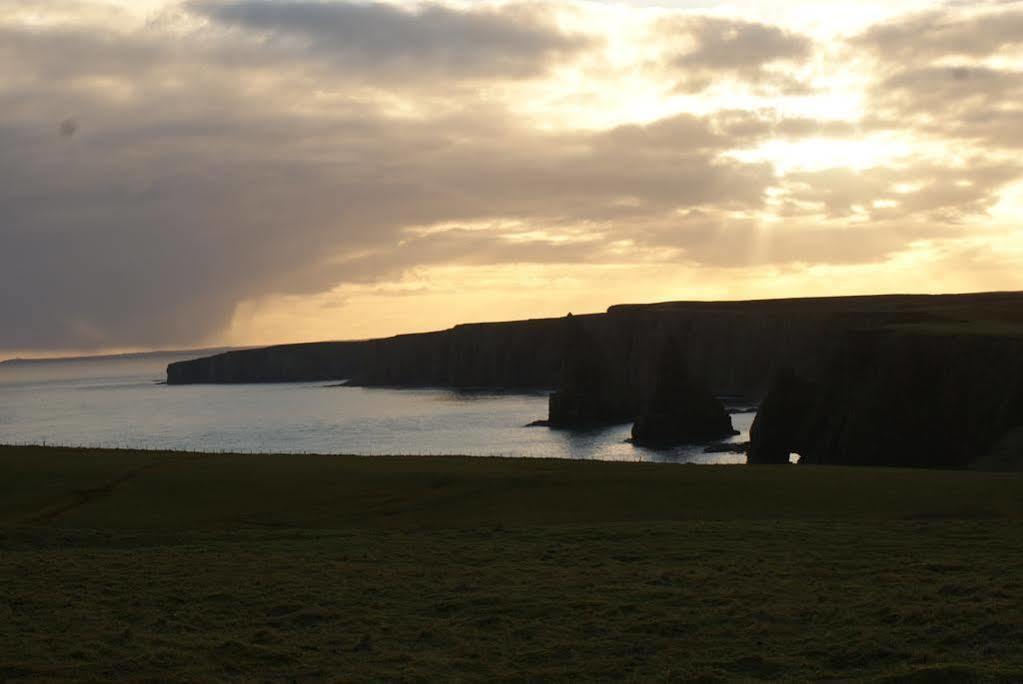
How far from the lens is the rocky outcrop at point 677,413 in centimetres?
9138

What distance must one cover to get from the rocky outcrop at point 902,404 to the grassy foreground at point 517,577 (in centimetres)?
2838

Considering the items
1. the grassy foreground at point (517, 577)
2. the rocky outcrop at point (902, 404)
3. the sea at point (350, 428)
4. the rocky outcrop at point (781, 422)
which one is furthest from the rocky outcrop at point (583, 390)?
the grassy foreground at point (517, 577)

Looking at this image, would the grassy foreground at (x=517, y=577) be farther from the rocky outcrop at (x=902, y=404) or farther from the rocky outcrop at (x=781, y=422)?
the rocky outcrop at (x=781, y=422)

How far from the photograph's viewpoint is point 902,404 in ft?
202

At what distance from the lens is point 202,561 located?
19641mm

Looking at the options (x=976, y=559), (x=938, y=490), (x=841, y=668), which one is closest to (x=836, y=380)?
(x=938, y=490)

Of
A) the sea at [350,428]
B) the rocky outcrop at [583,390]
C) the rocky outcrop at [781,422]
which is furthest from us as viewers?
A: the rocky outcrop at [583,390]

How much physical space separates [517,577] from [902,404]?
49443 mm

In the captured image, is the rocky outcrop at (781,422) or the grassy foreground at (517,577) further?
the rocky outcrop at (781,422)

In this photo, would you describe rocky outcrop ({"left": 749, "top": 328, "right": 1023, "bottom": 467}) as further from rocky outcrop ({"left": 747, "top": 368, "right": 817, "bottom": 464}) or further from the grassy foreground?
the grassy foreground

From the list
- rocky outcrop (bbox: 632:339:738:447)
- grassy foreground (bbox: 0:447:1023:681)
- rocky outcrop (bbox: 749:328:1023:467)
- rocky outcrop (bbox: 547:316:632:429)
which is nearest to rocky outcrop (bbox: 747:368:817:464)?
rocky outcrop (bbox: 749:328:1023:467)

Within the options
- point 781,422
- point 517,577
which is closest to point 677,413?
point 781,422

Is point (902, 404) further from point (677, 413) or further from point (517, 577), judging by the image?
point (517, 577)

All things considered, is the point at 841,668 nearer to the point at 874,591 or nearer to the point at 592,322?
the point at 874,591
